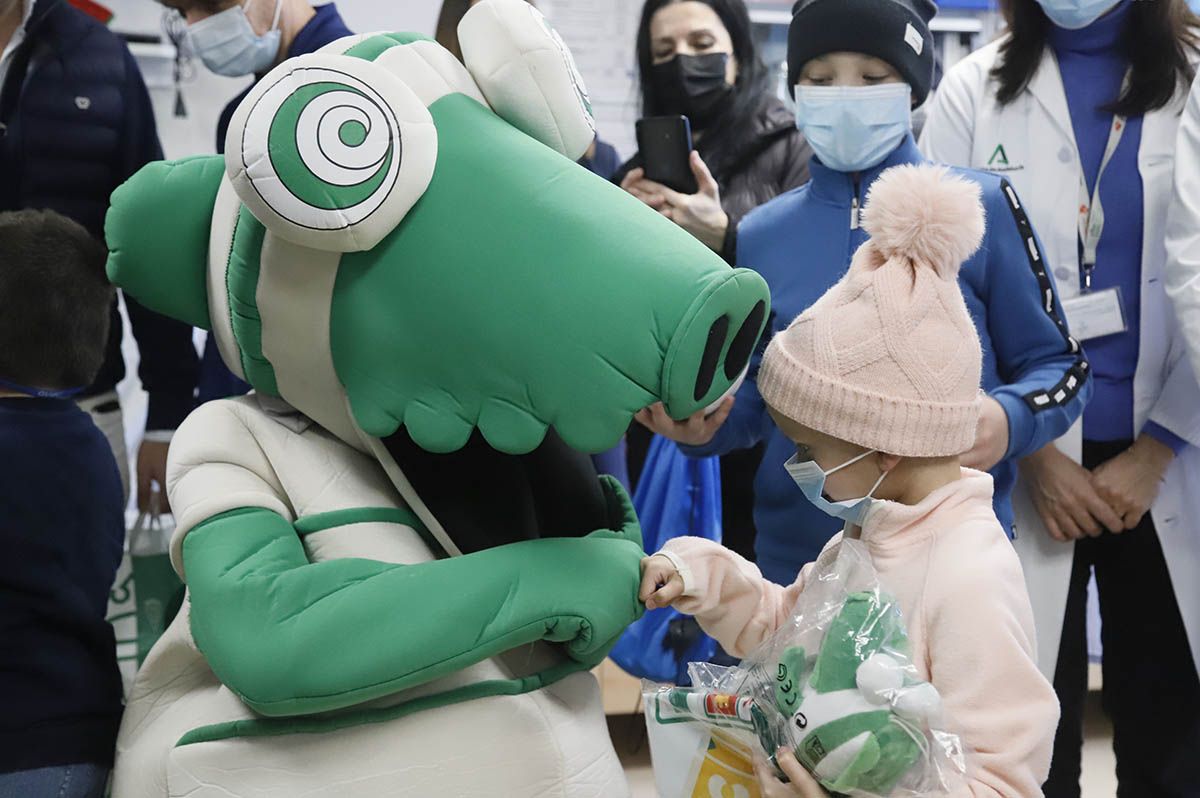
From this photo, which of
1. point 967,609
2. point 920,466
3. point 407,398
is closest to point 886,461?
point 920,466

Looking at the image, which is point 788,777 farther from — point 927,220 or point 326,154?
point 326,154

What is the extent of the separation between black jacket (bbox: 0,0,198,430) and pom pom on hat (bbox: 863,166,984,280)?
140 centimetres

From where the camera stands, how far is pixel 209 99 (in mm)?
A: 3434

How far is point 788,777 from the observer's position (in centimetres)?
110

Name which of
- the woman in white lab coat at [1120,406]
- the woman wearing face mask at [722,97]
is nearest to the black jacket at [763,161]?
the woman wearing face mask at [722,97]

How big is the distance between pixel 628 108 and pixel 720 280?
285 centimetres

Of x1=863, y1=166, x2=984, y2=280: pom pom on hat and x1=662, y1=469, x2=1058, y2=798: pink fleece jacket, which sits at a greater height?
x1=863, y1=166, x2=984, y2=280: pom pom on hat

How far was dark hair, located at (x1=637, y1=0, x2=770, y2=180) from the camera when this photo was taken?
2.37 meters

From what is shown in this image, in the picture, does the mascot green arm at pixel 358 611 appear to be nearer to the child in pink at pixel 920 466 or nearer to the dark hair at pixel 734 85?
the child in pink at pixel 920 466

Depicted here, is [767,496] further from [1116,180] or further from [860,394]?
[1116,180]

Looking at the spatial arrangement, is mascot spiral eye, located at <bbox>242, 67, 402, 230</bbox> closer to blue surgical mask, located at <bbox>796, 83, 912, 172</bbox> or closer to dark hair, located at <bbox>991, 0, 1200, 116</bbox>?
blue surgical mask, located at <bbox>796, 83, 912, 172</bbox>

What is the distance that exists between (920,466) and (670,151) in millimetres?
959

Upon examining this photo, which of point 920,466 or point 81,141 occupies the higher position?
point 81,141

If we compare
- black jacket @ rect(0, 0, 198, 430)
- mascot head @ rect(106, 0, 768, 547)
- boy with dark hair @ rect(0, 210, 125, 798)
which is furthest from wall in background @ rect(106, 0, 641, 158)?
mascot head @ rect(106, 0, 768, 547)
